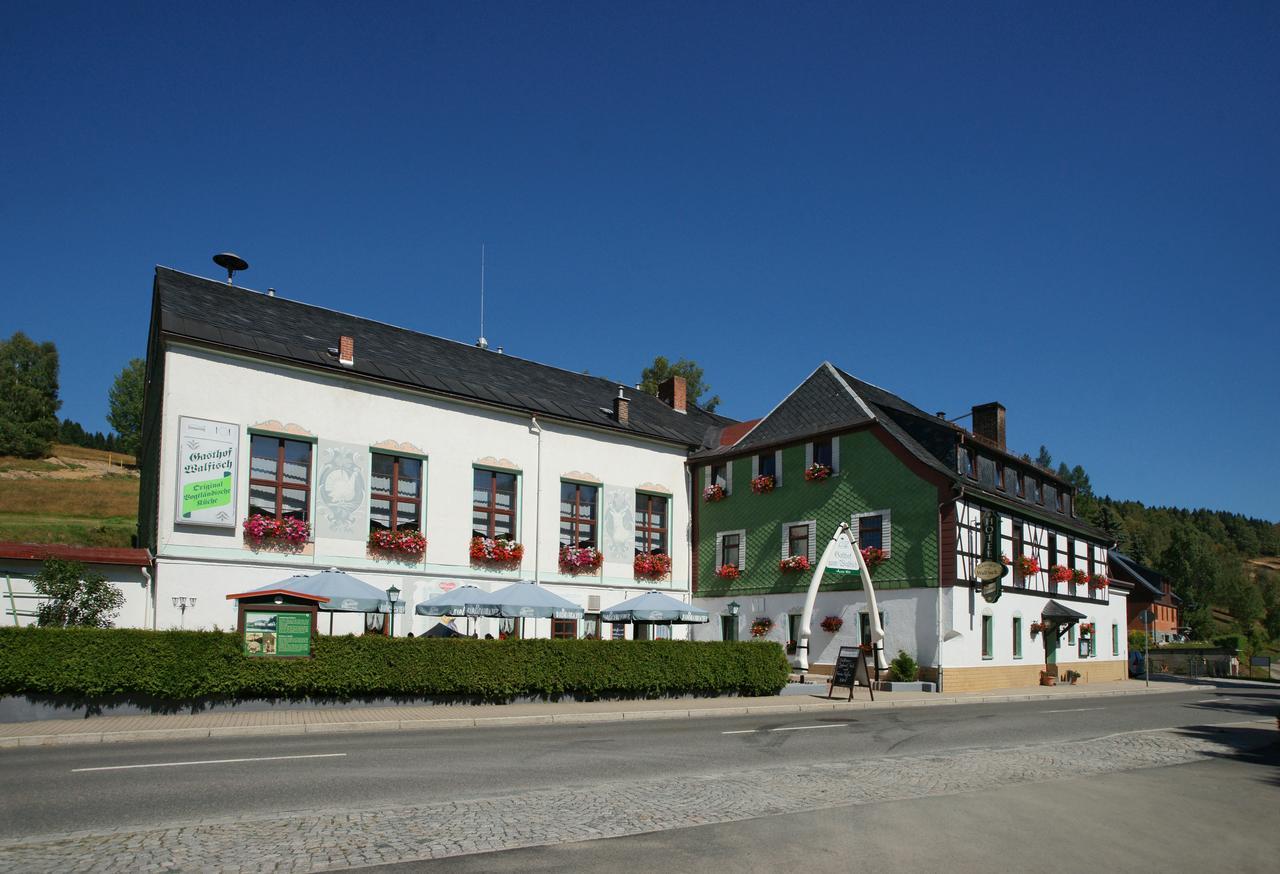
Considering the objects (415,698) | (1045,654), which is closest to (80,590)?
(415,698)

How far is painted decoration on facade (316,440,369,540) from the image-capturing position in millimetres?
26969

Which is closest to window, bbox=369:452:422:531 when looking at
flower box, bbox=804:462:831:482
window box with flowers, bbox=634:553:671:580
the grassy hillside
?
window box with flowers, bbox=634:553:671:580

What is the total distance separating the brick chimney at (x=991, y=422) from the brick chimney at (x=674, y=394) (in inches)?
489

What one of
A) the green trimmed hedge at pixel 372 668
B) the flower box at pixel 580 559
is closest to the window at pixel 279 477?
the green trimmed hedge at pixel 372 668

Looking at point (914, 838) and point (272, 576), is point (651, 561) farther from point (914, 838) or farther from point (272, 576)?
point (914, 838)

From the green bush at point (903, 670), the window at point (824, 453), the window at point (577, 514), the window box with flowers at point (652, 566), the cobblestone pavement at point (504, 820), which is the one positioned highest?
the window at point (824, 453)

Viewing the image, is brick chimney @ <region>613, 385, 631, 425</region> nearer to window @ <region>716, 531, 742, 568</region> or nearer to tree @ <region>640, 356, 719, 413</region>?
window @ <region>716, 531, 742, 568</region>

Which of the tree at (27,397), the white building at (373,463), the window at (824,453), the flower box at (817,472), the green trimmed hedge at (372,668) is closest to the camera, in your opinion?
the green trimmed hedge at (372,668)

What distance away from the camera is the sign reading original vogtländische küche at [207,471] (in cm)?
2430

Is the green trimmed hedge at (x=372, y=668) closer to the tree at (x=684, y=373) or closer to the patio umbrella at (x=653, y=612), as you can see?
the patio umbrella at (x=653, y=612)

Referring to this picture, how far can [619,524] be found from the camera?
Result: 1342 inches

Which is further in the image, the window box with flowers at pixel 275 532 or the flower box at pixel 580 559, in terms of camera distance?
the flower box at pixel 580 559

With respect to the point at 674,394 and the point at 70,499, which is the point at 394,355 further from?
the point at 70,499

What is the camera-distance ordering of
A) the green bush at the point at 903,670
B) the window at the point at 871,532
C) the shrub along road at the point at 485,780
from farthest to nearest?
the window at the point at 871,532, the green bush at the point at 903,670, the shrub along road at the point at 485,780
